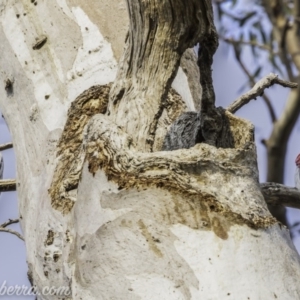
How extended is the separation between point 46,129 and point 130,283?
1.20ft

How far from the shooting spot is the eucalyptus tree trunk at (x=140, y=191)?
2.52 feet

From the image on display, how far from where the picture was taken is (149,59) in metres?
0.92

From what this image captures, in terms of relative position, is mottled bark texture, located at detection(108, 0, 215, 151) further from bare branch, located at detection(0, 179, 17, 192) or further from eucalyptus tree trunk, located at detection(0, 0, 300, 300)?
bare branch, located at detection(0, 179, 17, 192)

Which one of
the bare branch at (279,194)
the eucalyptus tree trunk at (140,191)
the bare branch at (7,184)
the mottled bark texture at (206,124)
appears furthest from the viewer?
the bare branch at (7,184)

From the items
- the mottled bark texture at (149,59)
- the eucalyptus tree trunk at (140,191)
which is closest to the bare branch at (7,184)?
the eucalyptus tree trunk at (140,191)

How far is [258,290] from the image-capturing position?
742 mm

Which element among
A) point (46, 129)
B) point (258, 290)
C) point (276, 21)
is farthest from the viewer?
point (276, 21)

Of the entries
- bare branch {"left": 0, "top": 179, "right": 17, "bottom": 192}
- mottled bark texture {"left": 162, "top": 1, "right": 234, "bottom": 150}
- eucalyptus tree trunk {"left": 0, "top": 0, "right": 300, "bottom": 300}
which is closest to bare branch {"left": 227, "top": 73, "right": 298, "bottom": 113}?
eucalyptus tree trunk {"left": 0, "top": 0, "right": 300, "bottom": 300}

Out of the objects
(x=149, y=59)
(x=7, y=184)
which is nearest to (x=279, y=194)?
(x=149, y=59)

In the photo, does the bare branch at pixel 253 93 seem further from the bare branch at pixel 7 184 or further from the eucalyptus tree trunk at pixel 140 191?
the bare branch at pixel 7 184

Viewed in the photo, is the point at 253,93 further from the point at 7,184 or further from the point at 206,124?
the point at 7,184

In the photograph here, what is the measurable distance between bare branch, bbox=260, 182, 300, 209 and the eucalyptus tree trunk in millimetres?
207

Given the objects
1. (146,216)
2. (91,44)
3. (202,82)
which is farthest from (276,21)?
(146,216)

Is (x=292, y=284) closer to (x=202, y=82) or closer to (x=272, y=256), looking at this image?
(x=272, y=256)
